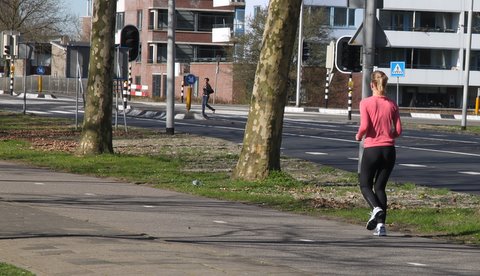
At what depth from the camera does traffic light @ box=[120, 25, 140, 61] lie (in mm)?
32281

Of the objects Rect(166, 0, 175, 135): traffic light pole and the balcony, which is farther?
the balcony

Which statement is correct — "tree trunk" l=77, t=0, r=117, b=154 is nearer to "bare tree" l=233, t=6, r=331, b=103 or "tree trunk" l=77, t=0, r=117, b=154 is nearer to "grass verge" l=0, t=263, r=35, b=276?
"grass verge" l=0, t=263, r=35, b=276

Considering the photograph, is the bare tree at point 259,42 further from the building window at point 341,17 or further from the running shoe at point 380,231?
the running shoe at point 380,231

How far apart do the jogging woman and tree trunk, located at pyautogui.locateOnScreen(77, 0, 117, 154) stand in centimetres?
1246

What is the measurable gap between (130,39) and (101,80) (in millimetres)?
7169

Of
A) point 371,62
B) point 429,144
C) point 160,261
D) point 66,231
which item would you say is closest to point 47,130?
point 429,144

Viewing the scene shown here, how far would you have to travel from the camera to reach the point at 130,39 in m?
32.3

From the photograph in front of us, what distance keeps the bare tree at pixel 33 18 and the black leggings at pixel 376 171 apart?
72403mm

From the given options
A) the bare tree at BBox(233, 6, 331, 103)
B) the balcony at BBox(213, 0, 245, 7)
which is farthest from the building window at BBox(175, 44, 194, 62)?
the bare tree at BBox(233, 6, 331, 103)

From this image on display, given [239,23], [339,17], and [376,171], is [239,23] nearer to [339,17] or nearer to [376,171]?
[339,17]

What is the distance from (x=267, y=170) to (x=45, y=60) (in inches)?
4069

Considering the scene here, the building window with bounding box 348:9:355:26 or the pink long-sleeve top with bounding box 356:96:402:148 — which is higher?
the building window with bounding box 348:9:355:26

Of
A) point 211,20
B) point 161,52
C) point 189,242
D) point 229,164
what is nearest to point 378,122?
point 189,242

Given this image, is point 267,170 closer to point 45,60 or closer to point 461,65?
point 461,65
